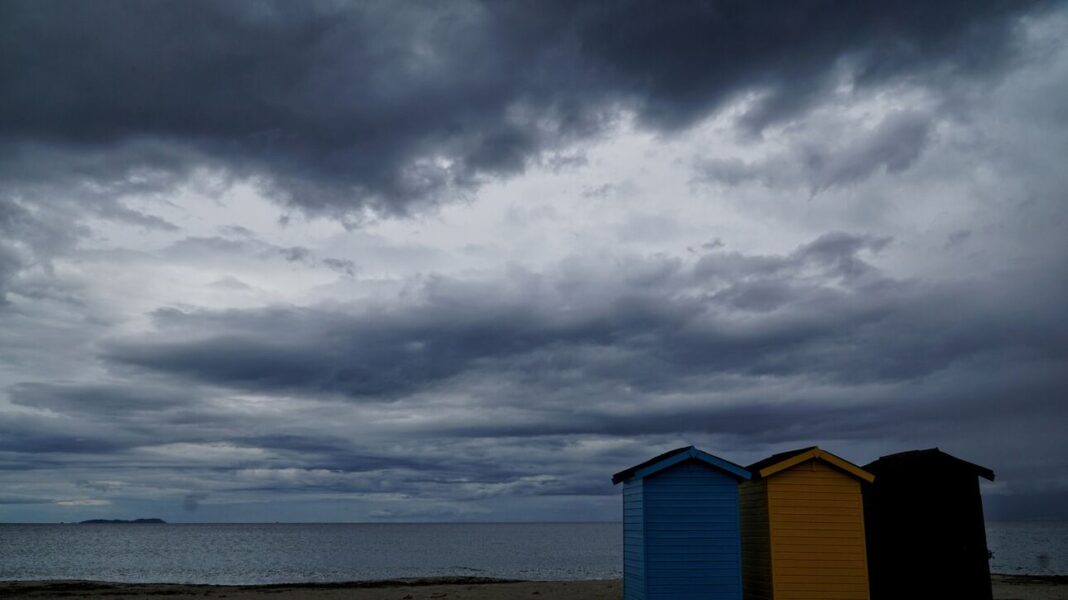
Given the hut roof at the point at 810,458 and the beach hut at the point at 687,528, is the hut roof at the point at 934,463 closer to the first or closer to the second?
the hut roof at the point at 810,458

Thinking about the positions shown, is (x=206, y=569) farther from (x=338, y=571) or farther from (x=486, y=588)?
(x=486, y=588)

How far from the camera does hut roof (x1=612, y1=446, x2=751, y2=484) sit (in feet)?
64.1

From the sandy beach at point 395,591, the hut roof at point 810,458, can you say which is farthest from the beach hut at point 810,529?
the sandy beach at point 395,591

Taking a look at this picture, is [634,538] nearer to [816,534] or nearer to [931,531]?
[816,534]

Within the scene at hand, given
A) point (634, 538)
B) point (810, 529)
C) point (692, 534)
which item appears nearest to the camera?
point (692, 534)

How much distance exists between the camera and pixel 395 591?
103ft

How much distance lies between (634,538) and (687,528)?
1704 mm

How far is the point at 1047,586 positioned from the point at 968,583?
15973mm

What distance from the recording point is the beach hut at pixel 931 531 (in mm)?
20359

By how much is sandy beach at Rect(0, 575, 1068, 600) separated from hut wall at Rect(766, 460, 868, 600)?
903cm

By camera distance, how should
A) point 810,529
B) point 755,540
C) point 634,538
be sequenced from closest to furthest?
1. point 810,529
2. point 634,538
3. point 755,540

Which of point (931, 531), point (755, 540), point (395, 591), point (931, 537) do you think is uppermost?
point (931, 531)

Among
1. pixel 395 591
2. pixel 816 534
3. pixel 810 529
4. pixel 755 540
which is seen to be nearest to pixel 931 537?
pixel 816 534

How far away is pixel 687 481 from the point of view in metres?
19.8
